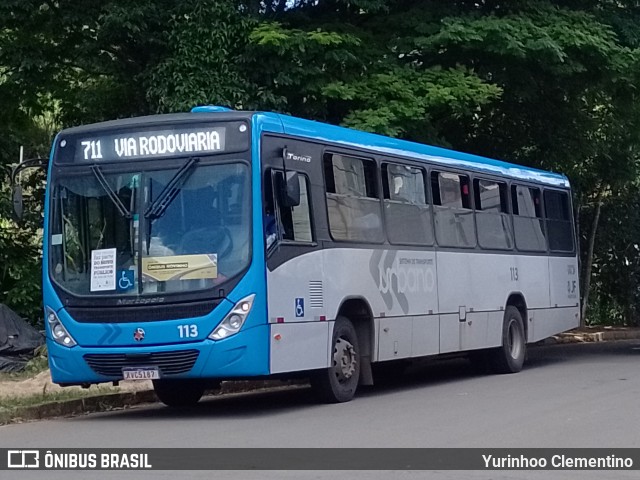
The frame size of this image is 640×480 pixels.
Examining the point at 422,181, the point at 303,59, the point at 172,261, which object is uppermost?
the point at 303,59

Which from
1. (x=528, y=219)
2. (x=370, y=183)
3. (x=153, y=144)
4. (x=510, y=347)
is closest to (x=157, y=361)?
(x=153, y=144)

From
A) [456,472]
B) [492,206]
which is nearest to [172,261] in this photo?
[456,472]

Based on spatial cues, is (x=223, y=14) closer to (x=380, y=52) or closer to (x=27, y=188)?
(x=380, y=52)

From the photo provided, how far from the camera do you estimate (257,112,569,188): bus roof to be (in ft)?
44.4

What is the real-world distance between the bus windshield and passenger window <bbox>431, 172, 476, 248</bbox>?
4.80 metres

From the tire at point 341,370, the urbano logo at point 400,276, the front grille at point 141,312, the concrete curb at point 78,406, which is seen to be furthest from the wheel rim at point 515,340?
the front grille at point 141,312

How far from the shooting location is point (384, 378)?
18.7 metres

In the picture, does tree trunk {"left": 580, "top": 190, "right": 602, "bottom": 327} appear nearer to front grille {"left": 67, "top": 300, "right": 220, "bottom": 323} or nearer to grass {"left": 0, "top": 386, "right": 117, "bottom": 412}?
grass {"left": 0, "top": 386, "right": 117, "bottom": 412}

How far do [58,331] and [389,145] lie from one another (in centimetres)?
506

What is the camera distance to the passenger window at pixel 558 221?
2108cm

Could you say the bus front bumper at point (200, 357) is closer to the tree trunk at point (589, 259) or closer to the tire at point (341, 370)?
the tire at point (341, 370)

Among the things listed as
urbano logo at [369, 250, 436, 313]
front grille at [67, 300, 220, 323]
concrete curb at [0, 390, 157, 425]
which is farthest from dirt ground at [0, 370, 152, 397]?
urbano logo at [369, 250, 436, 313]

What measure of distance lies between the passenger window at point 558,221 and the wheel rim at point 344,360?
758 centimetres

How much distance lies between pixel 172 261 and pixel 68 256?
1.33m
